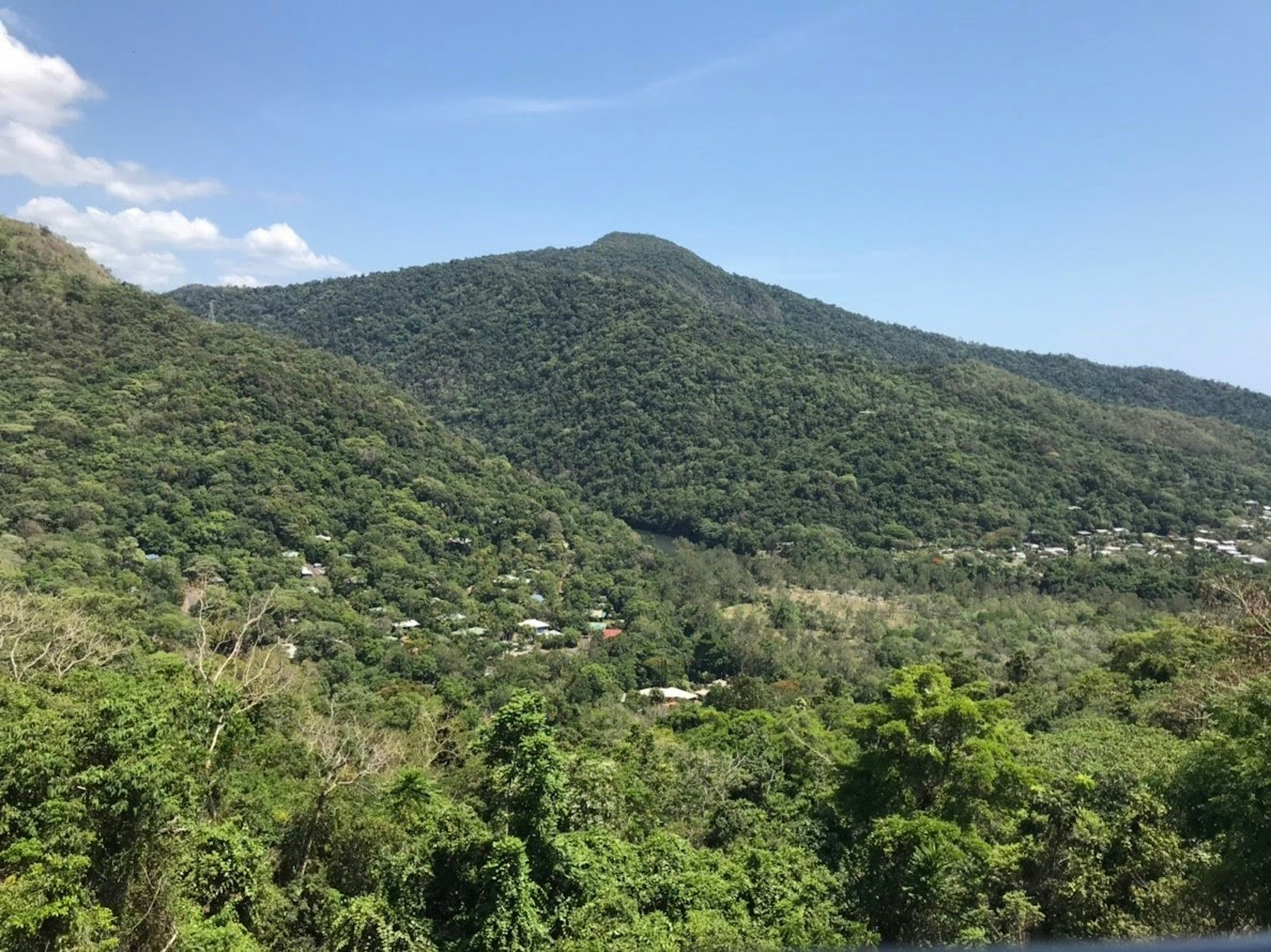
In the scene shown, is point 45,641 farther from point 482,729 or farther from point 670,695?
point 670,695

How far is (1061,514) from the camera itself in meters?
63.7

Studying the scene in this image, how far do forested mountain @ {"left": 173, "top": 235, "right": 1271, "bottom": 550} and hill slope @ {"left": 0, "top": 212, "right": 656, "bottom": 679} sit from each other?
57.8 ft

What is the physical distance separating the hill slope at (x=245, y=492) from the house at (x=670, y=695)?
24.8 feet

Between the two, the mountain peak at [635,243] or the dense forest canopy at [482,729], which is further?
the mountain peak at [635,243]

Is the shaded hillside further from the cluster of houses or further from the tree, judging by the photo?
the tree

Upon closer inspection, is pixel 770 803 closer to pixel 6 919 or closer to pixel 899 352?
pixel 6 919

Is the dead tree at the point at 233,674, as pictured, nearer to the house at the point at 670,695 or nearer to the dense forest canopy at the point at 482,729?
the dense forest canopy at the point at 482,729

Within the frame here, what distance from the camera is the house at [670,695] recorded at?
1314 inches

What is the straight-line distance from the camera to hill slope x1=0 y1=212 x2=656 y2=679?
32.6m

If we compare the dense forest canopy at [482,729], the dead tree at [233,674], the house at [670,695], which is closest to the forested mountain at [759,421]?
the dense forest canopy at [482,729]

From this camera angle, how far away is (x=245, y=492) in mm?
40000

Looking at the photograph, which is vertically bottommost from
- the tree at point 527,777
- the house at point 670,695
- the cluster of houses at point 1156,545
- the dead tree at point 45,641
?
the house at point 670,695

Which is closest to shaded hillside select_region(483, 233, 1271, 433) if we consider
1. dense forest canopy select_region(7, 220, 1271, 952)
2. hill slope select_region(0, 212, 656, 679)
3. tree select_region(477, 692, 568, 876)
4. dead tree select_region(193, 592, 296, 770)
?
hill slope select_region(0, 212, 656, 679)

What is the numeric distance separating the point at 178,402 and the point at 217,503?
8.35m
